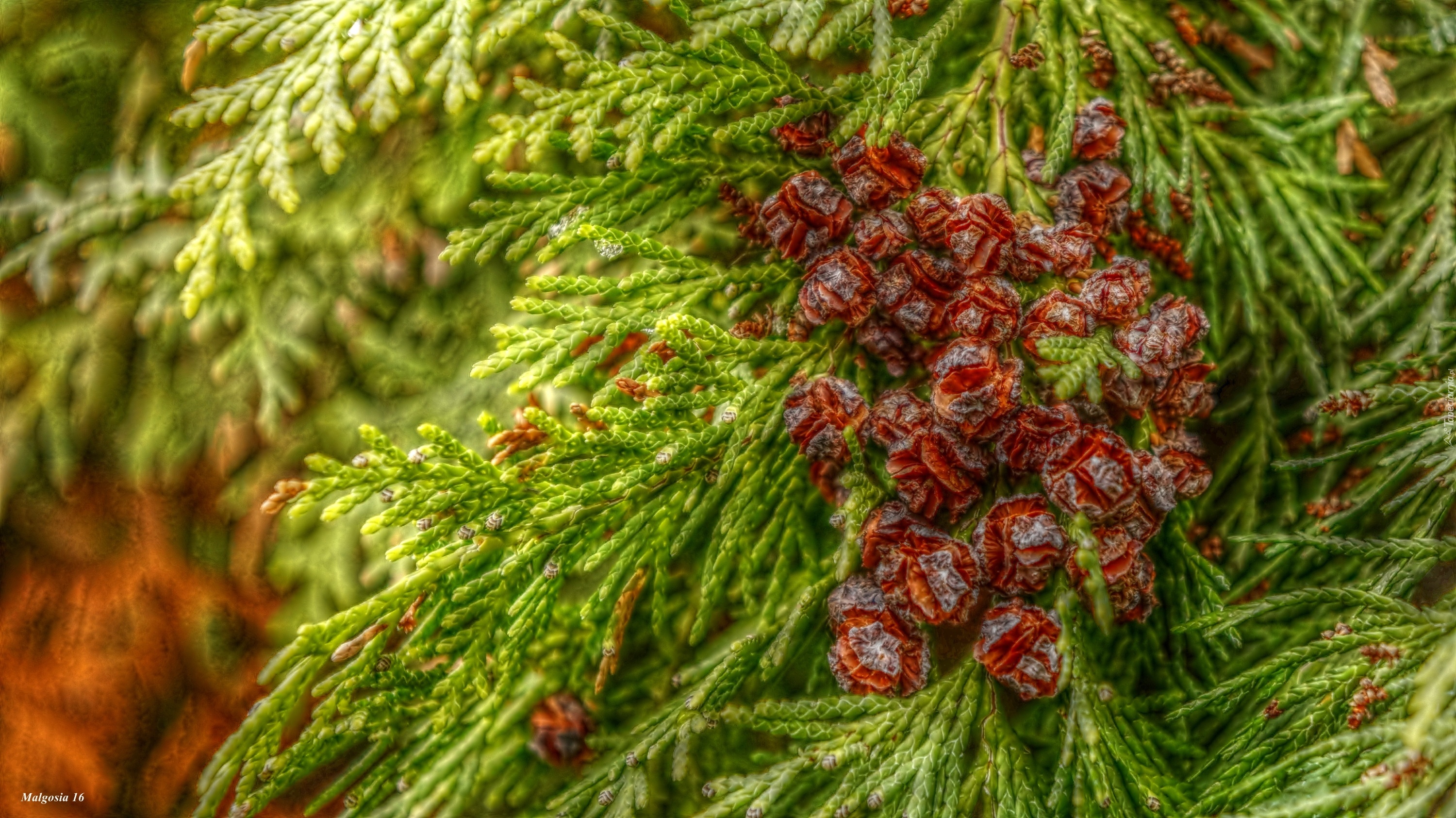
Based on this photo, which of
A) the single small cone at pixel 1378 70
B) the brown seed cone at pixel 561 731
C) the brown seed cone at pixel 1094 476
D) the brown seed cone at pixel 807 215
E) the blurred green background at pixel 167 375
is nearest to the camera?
the brown seed cone at pixel 1094 476

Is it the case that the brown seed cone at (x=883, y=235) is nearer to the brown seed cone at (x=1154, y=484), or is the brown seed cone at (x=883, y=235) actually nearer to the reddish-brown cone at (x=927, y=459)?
the reddish-brown cone at (x=927, y=459)

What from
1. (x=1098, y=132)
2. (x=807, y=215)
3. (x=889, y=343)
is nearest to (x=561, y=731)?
(x=889, y=343)

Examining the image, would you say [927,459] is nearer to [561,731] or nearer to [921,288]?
[921,288]

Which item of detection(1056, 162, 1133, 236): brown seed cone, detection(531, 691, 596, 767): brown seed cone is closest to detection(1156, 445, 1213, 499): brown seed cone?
detection(1056, 162, 1133, 236): brown seed cone

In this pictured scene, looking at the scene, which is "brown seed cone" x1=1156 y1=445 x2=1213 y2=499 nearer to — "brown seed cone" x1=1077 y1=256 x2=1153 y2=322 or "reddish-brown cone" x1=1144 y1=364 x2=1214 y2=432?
"reddish-brown cone" x1=1144 y1=364 x2=1214 y2=432

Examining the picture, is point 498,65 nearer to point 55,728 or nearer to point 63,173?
point 63,173

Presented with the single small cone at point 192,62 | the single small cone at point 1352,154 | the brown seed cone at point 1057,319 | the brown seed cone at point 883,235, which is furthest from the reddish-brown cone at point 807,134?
the single small cone at point 192,62
